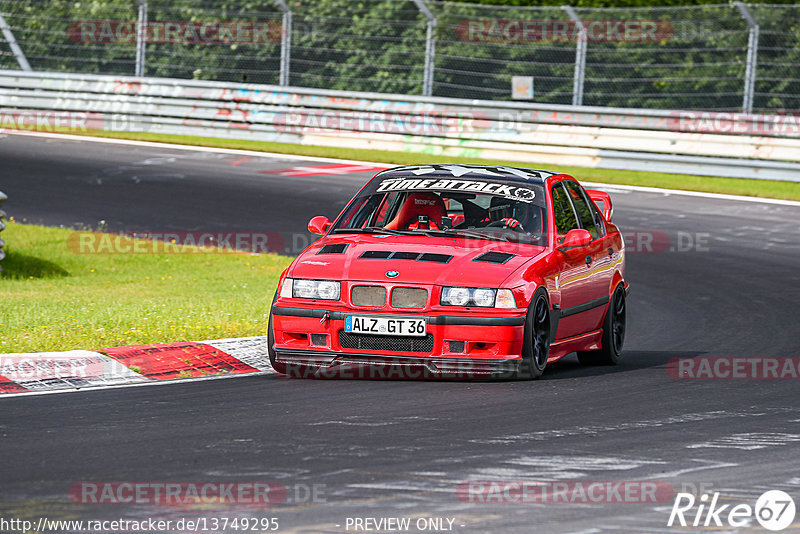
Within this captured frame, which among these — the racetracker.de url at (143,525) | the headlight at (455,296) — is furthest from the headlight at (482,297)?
the racetracker.de url at (143,525)

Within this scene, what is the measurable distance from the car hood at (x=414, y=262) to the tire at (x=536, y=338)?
0.28m

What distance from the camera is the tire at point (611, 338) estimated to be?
1027cm

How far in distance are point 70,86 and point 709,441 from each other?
2217 centimetres

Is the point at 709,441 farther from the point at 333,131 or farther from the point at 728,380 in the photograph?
the point at 333,131

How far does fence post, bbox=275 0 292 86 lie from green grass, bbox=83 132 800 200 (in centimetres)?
132

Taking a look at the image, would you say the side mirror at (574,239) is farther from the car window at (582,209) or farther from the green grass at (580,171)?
the green grass at (580,171)

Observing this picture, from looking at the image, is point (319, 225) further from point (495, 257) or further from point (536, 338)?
point (536, 338)

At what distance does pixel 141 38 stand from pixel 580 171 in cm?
948

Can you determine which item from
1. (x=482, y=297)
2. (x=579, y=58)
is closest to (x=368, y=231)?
(x=482, y=297)

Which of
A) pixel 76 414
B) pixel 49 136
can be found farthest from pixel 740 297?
pixel 49 136

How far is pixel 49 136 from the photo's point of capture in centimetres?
2634

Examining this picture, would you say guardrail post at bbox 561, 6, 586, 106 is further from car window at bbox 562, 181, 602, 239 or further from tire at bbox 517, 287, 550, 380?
tire at bbox 517, 287, 550, 380

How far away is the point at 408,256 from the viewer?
8.84m

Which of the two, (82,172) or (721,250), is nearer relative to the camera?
(721,250)
